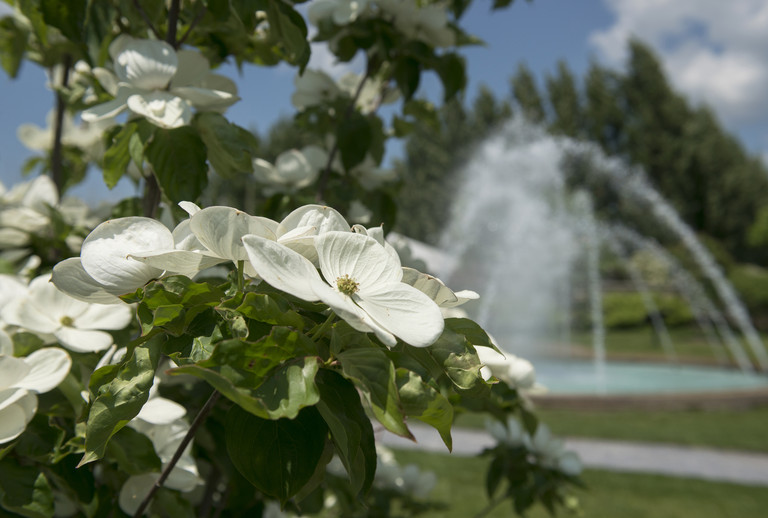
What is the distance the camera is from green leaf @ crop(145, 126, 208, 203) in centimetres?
99

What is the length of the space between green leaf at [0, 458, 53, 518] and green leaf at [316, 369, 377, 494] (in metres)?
0.43

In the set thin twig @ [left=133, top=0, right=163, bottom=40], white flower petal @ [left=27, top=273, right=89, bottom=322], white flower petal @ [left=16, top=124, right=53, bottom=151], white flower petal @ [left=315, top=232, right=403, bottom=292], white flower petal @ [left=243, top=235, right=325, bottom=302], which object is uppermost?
white flower petal @ [left=315, top=232, right=403, bottom=292]

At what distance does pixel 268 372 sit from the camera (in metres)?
0.55

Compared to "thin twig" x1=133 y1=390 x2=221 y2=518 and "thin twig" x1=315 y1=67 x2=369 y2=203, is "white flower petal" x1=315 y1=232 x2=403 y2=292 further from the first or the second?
"thin twig" x1=315 y1=67 x2=369 y2=203

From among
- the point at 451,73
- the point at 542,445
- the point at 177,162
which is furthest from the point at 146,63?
the point at 542,445

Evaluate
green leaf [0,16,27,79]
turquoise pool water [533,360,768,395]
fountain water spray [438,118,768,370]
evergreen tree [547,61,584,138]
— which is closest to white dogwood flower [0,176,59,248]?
green leaf [0,16,27,79]

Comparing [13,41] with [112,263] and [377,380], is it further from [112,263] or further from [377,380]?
[377,380]

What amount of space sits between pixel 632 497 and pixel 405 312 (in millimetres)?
4413

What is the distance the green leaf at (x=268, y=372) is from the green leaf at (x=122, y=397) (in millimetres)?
123

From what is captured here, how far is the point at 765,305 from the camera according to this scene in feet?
55.3

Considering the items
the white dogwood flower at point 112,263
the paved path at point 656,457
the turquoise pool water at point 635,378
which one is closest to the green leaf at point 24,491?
the white dogwood flower at point 112,263

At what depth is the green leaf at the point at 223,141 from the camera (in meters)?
1.02

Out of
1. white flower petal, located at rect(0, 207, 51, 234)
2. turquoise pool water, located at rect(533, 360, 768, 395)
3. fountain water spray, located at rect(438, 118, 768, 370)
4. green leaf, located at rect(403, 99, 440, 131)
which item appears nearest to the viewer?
white flower petal, located at rect(0, 207, 51, 234)

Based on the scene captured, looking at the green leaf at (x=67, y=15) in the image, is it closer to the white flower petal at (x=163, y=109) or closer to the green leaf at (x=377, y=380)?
the white flower petal at (x=163, y=109)
